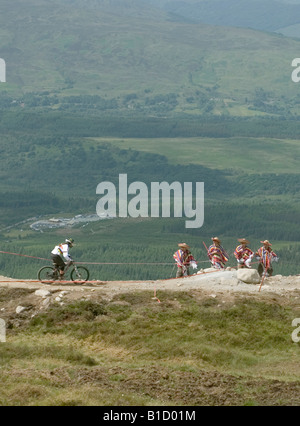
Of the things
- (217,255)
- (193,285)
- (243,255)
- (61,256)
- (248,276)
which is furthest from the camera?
(217,255)

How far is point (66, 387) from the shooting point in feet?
128

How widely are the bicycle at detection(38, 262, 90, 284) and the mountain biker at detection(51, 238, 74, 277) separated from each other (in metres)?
0.26

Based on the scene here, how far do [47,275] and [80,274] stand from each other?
2.10 meters

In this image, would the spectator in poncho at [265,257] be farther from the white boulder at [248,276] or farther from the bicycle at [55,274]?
the bicycle at [55,274]

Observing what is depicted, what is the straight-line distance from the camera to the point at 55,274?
5816 centimetres

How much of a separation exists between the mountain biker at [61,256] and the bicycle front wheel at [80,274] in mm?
810

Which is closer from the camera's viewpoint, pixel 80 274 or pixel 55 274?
pixel 55 274

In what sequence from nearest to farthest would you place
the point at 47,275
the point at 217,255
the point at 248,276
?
the point at 47,275, the point at 248,276, the point at 217,255

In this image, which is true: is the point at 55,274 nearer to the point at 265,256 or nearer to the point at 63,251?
the point at 63,251

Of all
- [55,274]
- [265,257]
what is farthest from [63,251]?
[265,257]

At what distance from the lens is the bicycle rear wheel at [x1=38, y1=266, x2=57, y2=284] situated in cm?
5809
